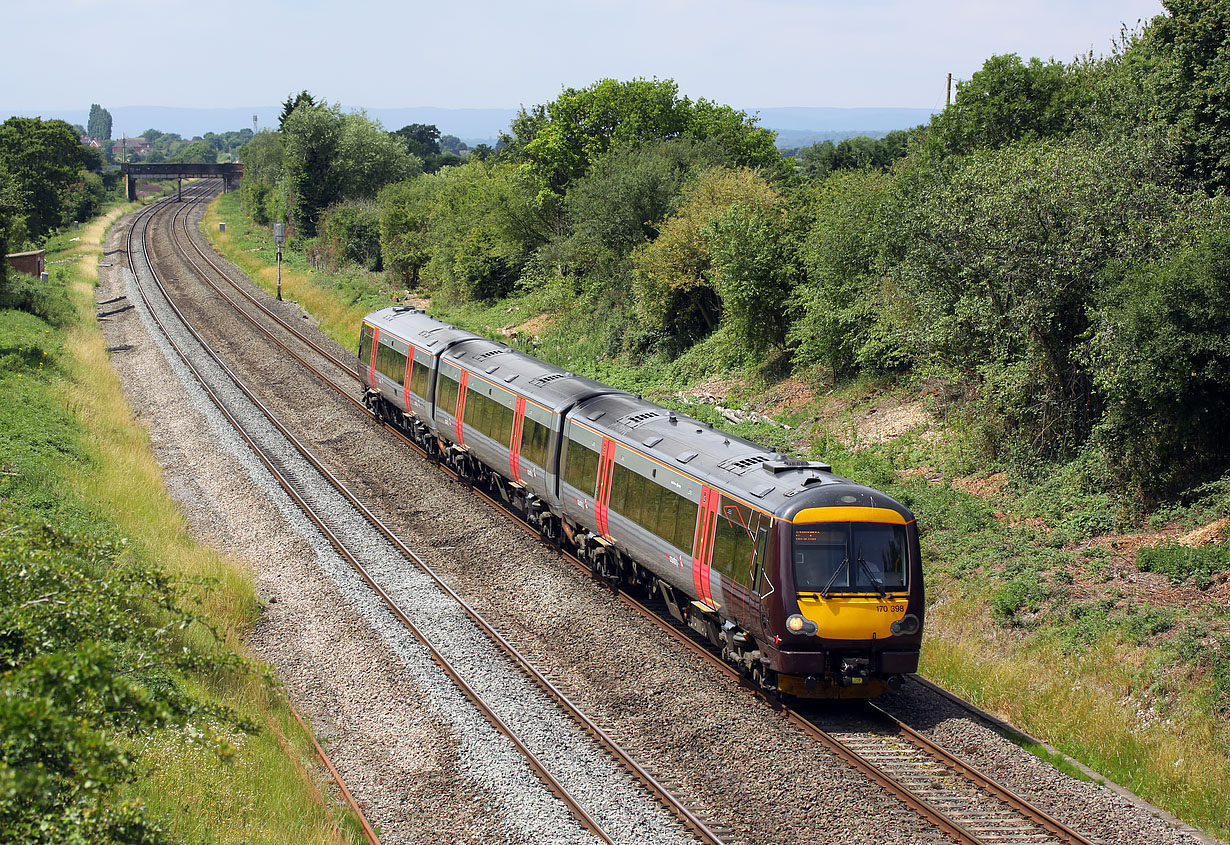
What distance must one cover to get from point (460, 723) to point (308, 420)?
1810cm

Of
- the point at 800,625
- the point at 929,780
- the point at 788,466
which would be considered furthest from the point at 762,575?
the point at 929,780

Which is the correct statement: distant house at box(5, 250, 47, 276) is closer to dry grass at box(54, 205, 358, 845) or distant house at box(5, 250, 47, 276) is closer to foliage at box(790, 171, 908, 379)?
dry grass at box(54, 205, 358, 845)

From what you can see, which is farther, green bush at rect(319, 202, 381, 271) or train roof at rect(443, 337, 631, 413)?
green bush at rect(319, 202, 381, 271)

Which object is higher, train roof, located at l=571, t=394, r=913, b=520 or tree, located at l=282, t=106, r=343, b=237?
tree, located at l=282, t=106, r=343, b=237

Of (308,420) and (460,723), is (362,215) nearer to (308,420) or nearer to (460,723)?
(308,420)

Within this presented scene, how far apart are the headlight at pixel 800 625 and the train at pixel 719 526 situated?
0.01 meters

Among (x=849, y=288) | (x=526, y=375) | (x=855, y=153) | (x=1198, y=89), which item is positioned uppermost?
(x=855, y=153)

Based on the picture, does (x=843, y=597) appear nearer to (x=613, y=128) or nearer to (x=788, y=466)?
(x=788, y=466)

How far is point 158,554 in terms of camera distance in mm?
17656

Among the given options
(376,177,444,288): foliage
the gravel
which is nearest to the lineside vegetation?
the gravel

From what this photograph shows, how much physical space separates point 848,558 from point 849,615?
729mm

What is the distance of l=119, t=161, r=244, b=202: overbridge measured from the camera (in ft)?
405

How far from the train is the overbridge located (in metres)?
116

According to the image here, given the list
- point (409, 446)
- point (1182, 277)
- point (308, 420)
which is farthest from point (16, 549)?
point (308, 420)
